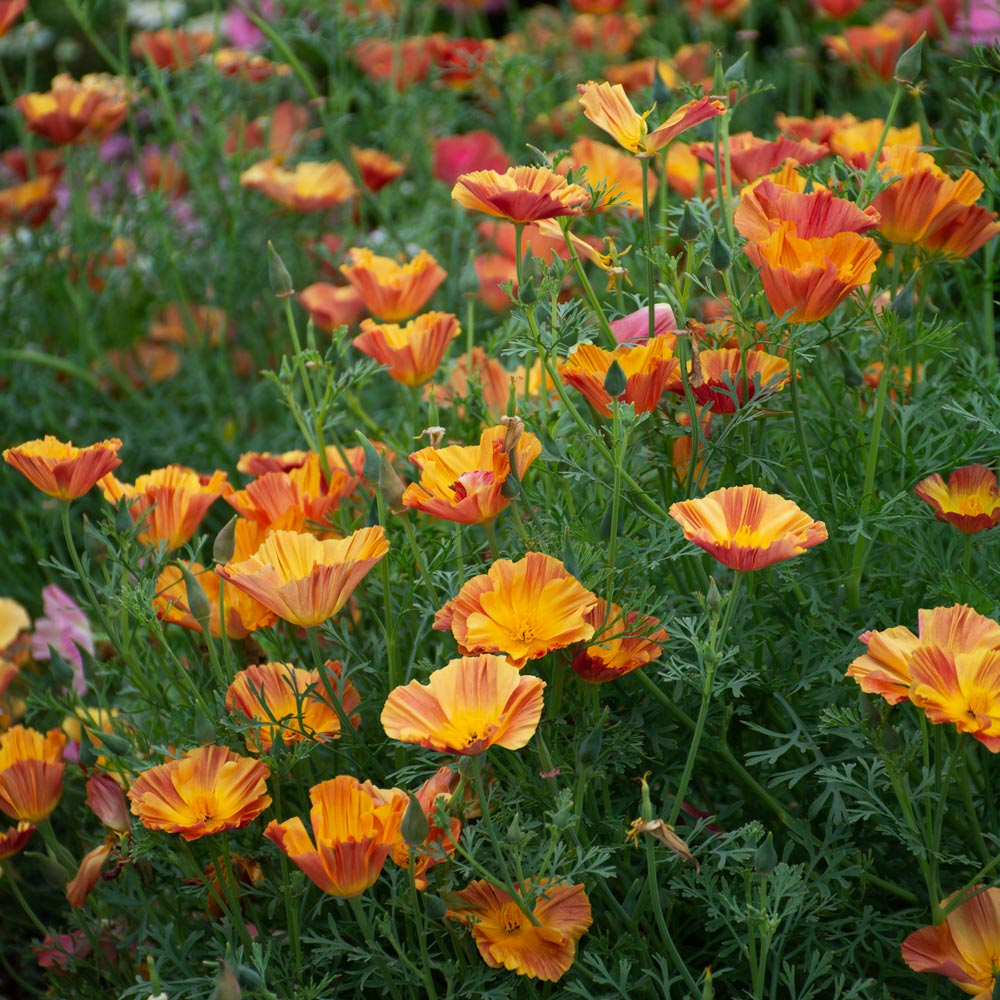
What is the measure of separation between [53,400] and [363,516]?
121 cm

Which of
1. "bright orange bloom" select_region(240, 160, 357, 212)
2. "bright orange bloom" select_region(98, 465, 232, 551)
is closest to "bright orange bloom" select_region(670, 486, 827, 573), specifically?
"bright orange bloom" select_region(98, 465, 232, 551)

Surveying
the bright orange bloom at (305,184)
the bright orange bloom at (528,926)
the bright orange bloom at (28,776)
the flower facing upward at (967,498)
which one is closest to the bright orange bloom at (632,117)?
the flower facing upward at (967,498)

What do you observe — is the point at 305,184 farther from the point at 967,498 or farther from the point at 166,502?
the point at 967,498

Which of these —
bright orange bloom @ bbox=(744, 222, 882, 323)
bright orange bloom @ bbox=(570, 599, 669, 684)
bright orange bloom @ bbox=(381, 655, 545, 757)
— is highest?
bright orange bloom @ bbox=(744, 222, 882, 323)

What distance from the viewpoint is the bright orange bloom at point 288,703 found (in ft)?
3.74

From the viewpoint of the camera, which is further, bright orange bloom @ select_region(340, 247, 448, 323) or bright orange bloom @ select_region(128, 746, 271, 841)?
bright orange bloom @ select_region(340, 247, 448, 323)

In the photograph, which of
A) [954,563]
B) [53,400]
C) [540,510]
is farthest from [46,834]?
[53,400]

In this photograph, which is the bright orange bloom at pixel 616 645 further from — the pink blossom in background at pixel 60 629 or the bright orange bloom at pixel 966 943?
the pink blossom in background at pixel 60 629

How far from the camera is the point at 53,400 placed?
239 centimetres

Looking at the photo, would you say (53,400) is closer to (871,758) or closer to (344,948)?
(344,948)

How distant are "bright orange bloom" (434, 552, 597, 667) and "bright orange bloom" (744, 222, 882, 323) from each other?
0.98ft

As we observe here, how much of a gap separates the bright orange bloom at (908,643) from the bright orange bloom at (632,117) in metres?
0.48

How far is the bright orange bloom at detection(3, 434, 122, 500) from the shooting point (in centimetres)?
117

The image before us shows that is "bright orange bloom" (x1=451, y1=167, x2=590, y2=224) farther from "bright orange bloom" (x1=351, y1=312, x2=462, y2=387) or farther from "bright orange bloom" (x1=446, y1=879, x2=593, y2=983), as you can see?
"bright orange bloom" (x1=446, y1=879, x2=593, y2=983)
